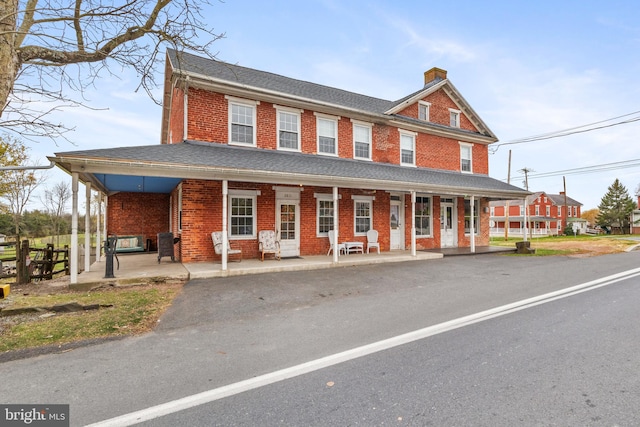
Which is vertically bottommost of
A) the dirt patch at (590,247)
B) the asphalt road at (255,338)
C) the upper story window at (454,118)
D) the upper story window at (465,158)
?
the asphalt road at (255,338)

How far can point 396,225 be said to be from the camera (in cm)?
1434

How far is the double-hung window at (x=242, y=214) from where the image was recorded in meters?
10.7

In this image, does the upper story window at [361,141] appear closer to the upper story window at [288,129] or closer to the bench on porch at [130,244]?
the upper story window at [288,129]

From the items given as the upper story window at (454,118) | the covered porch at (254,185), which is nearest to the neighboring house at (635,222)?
the covered porch at (254,185)

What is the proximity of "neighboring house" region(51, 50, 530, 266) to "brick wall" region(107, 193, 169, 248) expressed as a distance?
45 mm

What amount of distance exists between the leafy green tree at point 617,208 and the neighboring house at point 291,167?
50.9m

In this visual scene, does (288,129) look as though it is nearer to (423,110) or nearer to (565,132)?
(423,110)

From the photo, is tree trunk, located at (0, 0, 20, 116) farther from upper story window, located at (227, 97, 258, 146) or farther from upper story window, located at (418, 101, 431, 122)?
upper story window, located at (418, 101, 431, 122)

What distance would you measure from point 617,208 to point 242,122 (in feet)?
214

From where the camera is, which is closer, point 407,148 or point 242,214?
point 242,214

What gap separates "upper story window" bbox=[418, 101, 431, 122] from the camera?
1616 cm

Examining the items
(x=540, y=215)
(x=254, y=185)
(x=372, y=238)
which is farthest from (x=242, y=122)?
(x=540, y=215)

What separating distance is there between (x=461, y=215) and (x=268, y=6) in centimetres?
1360

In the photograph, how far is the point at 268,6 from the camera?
700 centimetres
